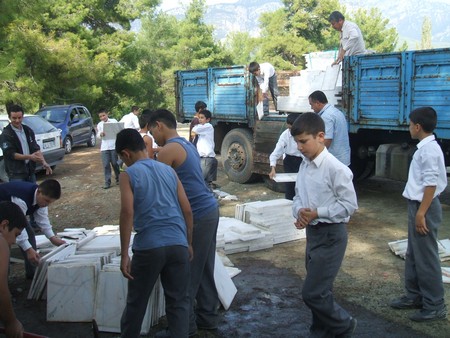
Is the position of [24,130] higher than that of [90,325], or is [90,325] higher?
[24,130]

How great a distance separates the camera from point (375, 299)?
188 inches

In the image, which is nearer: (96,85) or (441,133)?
(441,133)

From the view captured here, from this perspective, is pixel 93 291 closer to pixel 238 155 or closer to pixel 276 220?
pixel 276 220

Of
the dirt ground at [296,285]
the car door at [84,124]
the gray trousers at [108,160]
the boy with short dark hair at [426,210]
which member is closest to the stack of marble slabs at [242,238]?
the dirt ground at [296,285]

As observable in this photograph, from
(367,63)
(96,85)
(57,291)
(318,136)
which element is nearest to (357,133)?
(367,63)

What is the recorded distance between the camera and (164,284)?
11.3 ft

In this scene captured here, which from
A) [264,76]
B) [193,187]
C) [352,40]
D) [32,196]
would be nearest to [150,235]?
[193,187]

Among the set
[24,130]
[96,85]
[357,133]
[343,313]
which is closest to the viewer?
[343,313]

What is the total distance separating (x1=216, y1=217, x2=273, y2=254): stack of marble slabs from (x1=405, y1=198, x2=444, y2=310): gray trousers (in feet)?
7.60

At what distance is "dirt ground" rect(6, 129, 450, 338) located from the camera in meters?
4.23

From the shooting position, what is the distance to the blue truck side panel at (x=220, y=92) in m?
10.2

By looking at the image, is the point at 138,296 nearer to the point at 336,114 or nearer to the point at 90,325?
the point at 90,325

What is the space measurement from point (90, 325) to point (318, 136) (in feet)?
8.23

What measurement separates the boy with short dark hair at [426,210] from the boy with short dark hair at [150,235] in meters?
1.98
